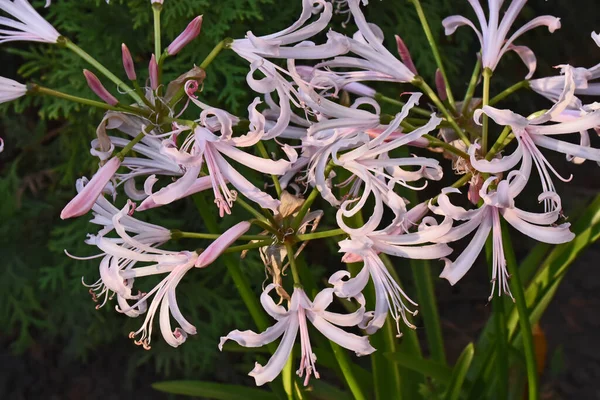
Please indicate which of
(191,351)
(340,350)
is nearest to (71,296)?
(191,351)

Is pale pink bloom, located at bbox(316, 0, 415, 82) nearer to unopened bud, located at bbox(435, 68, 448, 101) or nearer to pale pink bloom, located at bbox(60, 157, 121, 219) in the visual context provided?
unopened bud, located at bbox(435, 68, 448, 101)

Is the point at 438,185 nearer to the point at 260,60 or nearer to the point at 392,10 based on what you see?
the point at 392,10

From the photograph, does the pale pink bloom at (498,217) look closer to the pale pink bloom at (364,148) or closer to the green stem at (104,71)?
the pale pink bloom at (364,148)

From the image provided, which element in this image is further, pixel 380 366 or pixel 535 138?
pixel 380 366

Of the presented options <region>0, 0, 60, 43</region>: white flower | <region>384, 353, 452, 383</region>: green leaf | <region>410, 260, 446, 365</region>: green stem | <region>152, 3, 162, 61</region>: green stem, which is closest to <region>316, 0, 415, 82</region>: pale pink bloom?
<region>152, 3, 162, 61</region>: green stem

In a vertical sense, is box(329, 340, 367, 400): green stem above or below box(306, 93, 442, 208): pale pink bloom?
below
